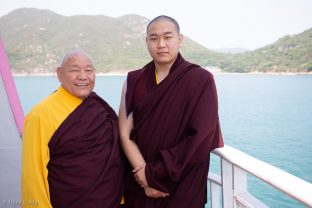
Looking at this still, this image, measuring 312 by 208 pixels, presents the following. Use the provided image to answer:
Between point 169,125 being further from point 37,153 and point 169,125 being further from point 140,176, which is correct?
point 37,153

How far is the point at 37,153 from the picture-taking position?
1534 mm

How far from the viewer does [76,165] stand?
5.18ft

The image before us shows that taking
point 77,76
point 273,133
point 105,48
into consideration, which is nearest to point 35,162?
point 77,76

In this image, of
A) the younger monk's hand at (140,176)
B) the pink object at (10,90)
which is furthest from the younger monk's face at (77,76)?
the pink object at (10,90)

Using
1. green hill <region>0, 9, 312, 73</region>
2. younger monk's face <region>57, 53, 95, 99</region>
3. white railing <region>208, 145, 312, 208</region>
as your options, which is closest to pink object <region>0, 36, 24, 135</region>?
younger monk's face <region>57, 53, 95, 99</region>

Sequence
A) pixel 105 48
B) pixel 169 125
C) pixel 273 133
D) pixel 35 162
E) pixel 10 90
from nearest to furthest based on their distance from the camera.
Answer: pixel 35 162 < pixel 169 125 < pixel 10 90 < pixel 273 133 < pixel 105 48

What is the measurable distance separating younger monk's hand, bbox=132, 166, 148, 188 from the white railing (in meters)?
0.40

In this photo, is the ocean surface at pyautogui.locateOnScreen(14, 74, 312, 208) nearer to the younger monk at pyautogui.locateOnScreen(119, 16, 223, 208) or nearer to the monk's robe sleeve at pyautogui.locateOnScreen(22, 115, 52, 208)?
the younger monk at pyautogui.locateOnScreen(119, 16, 223, 208)

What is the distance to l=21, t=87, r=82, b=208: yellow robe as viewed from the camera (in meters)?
1.53

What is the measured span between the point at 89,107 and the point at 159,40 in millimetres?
500

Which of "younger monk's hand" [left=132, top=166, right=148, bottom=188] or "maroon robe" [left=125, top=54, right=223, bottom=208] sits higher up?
"maroon robe" [left=125, top=54, right=223, bottom=208]

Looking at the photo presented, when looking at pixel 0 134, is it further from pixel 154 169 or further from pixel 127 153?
pixel 154 169

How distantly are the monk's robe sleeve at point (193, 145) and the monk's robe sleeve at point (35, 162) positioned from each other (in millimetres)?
493

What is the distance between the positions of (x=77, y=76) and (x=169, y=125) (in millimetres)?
538
